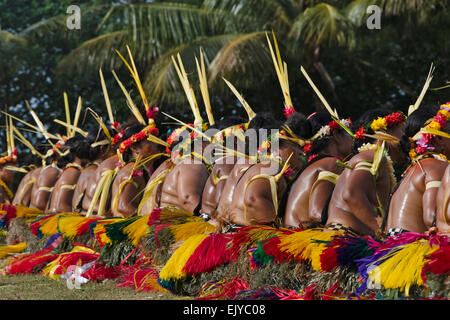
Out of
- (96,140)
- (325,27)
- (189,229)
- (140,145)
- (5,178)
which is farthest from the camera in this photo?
(5,178)

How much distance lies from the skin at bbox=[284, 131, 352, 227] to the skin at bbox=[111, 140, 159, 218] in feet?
8.17

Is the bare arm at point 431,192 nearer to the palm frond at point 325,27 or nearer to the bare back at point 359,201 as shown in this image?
the bare back at point 359,201

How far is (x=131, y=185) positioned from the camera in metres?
6.67

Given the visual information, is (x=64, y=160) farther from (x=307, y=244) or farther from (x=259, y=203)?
(x=307, y=244)

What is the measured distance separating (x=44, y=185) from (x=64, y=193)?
126 cm

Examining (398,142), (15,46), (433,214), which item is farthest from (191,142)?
(15,46)

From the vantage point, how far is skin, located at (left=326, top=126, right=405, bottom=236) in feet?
12.8

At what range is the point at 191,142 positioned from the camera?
594 cm

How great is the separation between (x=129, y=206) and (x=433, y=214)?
3830 mm

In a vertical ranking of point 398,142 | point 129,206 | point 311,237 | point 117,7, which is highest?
point 117,7

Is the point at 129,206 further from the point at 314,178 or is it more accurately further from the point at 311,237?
the point at 311,237

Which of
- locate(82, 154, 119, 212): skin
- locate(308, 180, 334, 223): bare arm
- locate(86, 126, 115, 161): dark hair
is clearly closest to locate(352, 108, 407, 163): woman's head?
locate(308, 180, 334, 223): bare arm

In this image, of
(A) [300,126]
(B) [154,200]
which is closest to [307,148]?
(A) [300,126]
